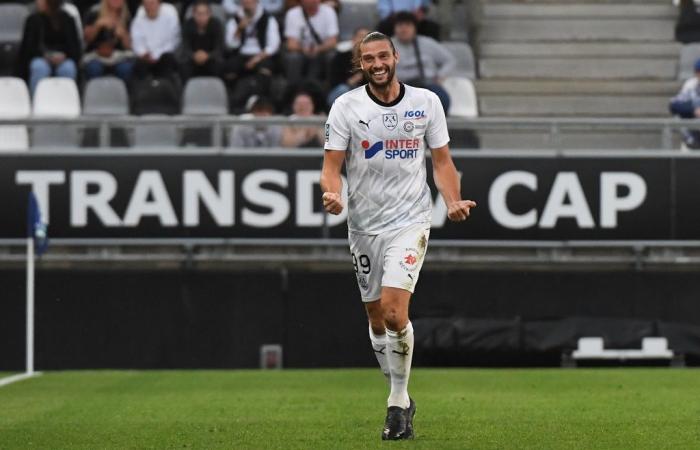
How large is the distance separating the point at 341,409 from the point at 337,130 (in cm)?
284

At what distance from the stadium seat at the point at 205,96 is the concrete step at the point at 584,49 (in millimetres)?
4478

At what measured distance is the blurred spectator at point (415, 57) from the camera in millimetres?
19719

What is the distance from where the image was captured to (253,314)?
1847 cm

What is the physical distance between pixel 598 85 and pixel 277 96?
4712 mm

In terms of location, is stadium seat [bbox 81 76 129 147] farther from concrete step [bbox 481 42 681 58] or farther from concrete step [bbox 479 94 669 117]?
concrete step [bbox 481 42 681 58]

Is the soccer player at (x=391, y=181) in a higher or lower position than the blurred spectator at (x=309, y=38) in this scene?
lower

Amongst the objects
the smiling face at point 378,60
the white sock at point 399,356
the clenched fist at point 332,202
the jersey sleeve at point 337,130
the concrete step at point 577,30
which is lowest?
the white sock at point 399,356

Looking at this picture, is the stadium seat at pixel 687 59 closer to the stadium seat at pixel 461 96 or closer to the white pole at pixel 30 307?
the stadium seat at pixel 461 96

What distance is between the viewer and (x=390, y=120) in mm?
9625

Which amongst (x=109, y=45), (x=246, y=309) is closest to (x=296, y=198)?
(x=246, y=309)

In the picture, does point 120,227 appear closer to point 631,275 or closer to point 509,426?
point 631,275

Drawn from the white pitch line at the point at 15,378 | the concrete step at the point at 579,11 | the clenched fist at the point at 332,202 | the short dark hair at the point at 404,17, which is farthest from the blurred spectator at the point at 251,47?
the clenched fist at the point at 332,202

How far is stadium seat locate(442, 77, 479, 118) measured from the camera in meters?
20.4

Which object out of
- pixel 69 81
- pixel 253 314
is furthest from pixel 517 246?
pixel 69 81
